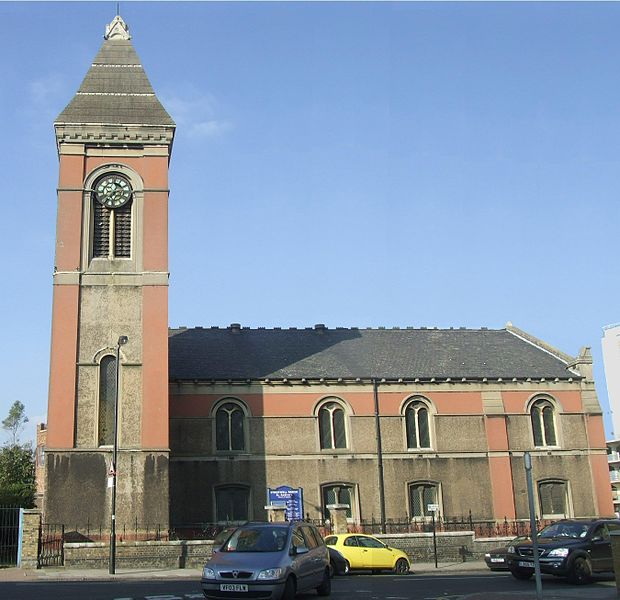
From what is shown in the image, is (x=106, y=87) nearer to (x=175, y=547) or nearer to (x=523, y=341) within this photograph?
(x=175, y=547)

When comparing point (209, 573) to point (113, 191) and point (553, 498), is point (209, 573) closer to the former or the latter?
point (113, 191)

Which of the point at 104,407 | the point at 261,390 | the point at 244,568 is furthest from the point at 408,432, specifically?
the point at 244,568

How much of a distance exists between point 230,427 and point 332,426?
5.01m

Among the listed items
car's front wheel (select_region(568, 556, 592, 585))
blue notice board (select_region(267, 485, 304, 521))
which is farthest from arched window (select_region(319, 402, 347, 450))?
car's front wheel (select_region(568, 556, 592, 585))

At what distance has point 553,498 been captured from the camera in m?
39.9

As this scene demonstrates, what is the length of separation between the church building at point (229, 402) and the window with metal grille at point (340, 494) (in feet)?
0.22

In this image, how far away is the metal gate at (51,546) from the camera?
28672mm

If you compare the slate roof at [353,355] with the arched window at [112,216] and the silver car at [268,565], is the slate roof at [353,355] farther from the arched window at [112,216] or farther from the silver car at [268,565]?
the silver car at [268,565]

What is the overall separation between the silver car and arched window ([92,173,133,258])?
2141 centimetres

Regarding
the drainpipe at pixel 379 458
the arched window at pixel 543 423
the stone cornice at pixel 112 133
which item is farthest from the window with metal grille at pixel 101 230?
the arched window at pixel 543 423

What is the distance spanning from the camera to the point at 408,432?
3997 cm

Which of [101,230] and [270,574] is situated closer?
[270,574]

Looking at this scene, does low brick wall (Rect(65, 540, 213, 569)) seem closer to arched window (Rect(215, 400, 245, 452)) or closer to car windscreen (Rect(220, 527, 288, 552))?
arched window (Rect(215, 400, 245, 452))

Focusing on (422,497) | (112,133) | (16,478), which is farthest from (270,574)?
(16,478)
